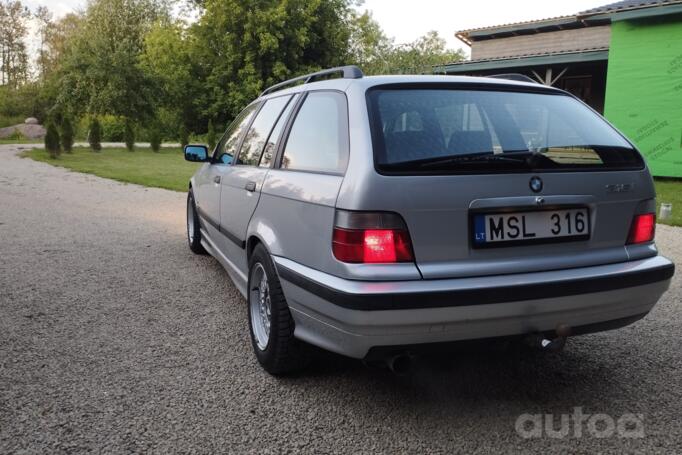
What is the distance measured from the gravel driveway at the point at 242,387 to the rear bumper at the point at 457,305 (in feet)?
0.77

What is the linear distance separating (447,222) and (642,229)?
1136mm

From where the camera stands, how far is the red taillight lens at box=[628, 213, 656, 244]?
8.87ft

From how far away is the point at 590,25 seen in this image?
21.9 meters

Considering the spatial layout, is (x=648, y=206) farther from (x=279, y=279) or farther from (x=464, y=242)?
(x=279, y=279)

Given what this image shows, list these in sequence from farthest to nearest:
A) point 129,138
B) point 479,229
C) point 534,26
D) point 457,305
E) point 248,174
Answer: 1. point 129,138
2. point 534,26
3. point 248,174
4. point 479,229
5. point 457,305

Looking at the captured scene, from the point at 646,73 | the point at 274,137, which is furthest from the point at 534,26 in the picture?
the point at 274,137

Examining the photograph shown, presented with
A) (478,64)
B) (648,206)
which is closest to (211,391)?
(648,206)

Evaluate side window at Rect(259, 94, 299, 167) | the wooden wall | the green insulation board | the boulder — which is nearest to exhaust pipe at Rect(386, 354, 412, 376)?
side window at Rect(259, 94, 299, 167)

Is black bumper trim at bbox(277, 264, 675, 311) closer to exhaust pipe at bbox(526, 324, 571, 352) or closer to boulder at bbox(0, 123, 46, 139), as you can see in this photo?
exhaust pipe at bbox(526, 324, 571, 352)

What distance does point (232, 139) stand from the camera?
4438mm

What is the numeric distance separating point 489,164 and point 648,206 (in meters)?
0.96

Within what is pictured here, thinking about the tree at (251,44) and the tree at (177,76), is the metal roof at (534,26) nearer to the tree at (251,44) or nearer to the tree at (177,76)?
the tree at (251,44)

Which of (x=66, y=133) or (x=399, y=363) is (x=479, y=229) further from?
(x=66, y=133)

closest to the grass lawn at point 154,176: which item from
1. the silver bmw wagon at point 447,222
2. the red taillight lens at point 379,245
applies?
the silver bmw wagon at point 447,222
